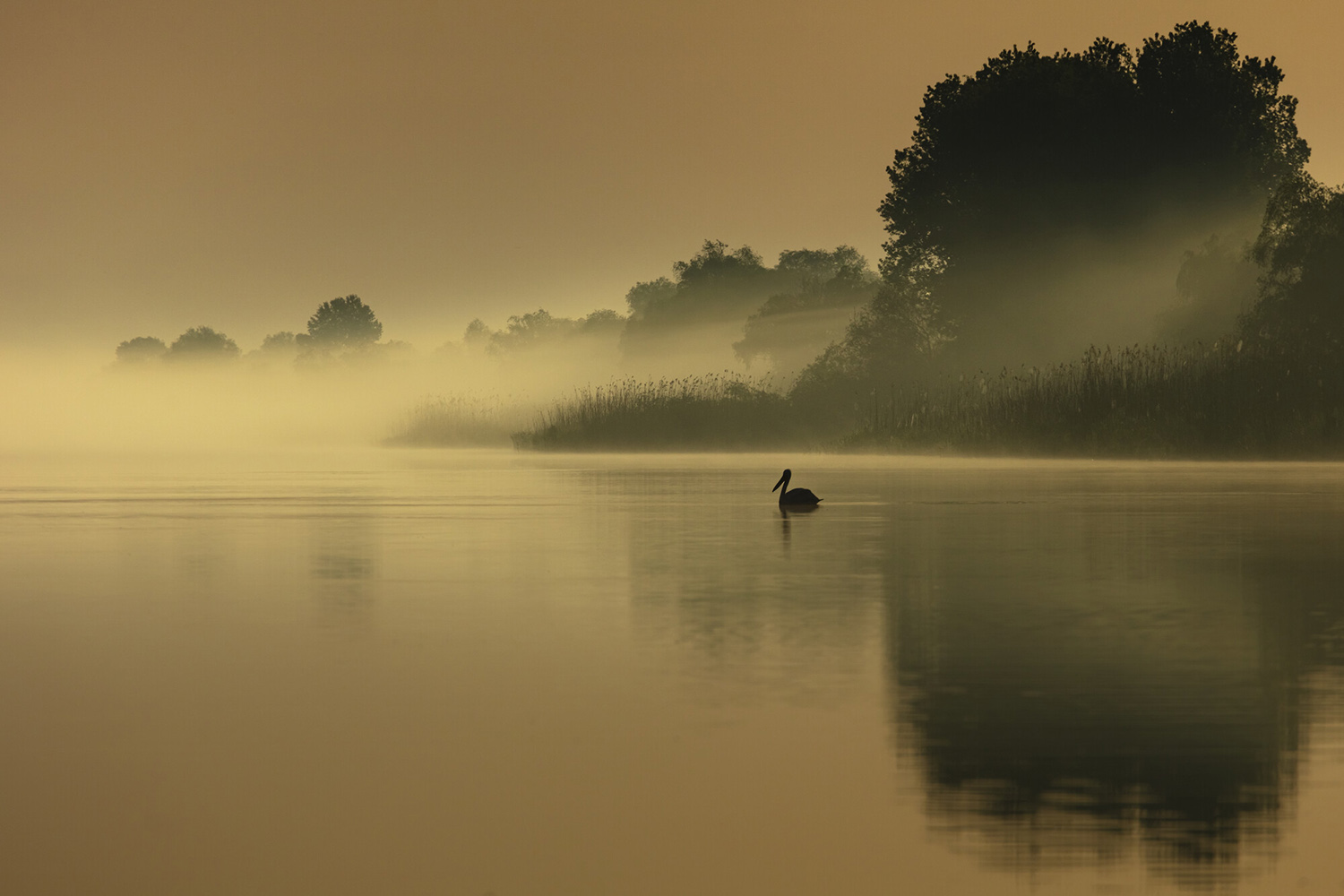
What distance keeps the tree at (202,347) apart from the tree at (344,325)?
17.3 metres

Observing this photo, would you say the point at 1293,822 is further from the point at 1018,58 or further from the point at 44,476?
the point at 1018,58

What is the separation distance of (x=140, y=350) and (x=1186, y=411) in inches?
5304

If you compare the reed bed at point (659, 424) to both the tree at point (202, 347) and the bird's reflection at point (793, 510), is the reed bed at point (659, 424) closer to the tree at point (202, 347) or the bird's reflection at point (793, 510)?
the bird's reflection at point (793, 510)

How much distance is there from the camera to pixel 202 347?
14475 cm

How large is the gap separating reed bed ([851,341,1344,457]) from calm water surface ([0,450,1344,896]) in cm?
1743

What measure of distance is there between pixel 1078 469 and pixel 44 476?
17.8 metres

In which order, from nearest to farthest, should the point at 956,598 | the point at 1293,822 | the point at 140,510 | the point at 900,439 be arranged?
the point at 1293,822 → the point at 956,598 → the point at 140,510 → the point at 900,439

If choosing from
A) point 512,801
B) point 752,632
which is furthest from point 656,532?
point 512,801

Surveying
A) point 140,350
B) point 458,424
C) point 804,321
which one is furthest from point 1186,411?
point 140,350

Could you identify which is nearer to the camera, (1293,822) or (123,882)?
(123,882)

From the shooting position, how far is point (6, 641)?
8.02 m

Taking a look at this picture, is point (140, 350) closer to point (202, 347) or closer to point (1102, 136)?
point (202, 347)

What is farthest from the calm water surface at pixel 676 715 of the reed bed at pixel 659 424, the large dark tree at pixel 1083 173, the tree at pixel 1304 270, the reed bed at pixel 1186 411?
the large dark tree at pixel 1083 173

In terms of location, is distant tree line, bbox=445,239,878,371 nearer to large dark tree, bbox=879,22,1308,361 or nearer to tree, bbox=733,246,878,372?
tree, bbox=733,246,878,372
